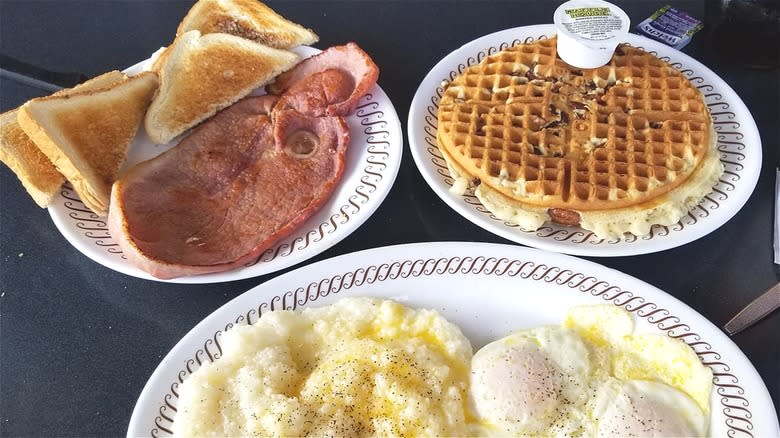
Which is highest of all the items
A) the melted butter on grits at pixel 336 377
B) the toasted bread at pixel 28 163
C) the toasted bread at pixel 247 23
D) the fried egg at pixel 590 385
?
the toasted bread at pixel 247 23

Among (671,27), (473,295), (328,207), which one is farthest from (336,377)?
(671,27)

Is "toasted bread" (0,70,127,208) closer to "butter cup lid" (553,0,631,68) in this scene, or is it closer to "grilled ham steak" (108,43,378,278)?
"grilled ham steak" (108,43,378,278)

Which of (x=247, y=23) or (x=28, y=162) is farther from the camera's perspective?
(x=247, y=23)

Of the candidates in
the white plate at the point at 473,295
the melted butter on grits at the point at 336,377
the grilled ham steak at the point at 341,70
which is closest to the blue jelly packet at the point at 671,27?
the grilled ham steak at the point at 341,70

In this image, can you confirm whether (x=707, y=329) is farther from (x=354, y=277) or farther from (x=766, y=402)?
(x=354, y=277)

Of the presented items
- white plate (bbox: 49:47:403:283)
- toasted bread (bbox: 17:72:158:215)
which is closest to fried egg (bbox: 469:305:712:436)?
white plate (bbox: 49:47:403:283)

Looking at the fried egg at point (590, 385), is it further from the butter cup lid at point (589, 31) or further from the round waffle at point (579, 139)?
the butter cup lid at point (589, 31)

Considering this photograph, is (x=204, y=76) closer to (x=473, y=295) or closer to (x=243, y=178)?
(x=243, y=178)
